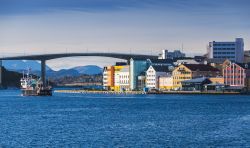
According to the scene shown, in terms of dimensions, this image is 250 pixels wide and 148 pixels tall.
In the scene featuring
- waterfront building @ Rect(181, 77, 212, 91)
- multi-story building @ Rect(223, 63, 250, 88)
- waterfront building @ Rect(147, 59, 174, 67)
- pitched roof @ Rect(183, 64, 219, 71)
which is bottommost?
waterfront building @ Rect(181, 77, 212, 91)

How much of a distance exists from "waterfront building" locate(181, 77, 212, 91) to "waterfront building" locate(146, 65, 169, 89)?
34.2ft

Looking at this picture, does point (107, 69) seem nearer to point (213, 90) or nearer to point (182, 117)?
point (213, 90)

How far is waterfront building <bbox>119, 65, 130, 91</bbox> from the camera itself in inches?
5074

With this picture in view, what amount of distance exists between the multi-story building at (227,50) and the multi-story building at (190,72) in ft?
94.0

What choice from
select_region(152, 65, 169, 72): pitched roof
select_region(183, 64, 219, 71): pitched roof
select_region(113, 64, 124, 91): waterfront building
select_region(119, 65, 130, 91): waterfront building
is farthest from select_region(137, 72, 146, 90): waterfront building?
select_region(183, 64, 219, 71): pitched roof

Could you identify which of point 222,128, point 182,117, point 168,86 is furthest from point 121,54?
point 222,128

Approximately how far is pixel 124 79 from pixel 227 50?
23.7 metres

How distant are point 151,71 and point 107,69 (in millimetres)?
20410

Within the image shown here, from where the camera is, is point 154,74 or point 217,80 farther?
point 154,74

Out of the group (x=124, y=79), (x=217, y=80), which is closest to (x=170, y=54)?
(x=124, y=79)

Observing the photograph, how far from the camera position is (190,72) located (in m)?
110

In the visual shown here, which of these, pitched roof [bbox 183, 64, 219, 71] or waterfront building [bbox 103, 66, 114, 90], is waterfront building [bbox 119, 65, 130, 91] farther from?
pitched roof [bbox 183, 64, 219, 71]

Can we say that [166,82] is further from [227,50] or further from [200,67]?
[227,50]

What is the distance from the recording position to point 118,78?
5217 inches
